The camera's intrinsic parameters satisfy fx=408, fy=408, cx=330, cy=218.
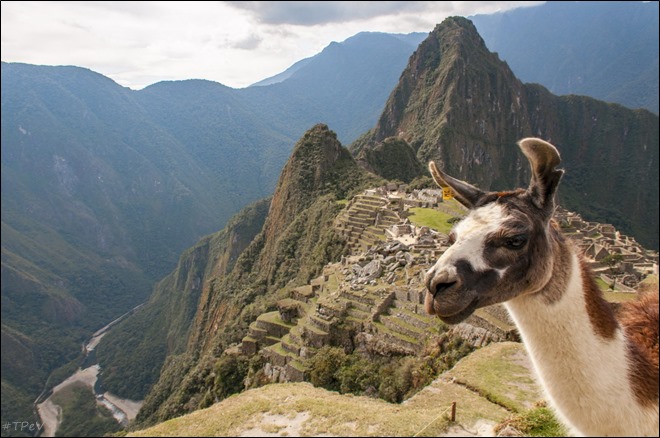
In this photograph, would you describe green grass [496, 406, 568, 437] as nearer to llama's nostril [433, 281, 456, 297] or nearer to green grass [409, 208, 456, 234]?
llama's nostril [433, 281, 456, 297]

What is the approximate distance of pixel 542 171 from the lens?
190 centimetres

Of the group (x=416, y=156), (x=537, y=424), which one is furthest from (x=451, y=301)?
(x=416, y=156)

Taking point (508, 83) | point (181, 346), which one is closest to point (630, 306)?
point (181, 346)

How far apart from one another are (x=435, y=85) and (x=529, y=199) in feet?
360

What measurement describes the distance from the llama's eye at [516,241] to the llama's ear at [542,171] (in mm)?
178

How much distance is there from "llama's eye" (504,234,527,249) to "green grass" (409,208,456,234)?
22.3 m

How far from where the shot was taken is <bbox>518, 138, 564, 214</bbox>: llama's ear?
5.89ft

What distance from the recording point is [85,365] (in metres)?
79.1

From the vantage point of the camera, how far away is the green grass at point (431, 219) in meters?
25.1

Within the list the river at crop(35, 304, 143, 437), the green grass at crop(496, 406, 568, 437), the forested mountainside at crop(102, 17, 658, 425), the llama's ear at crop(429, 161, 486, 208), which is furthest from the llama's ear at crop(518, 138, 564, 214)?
the river at crop(35, 304, 143, 437)

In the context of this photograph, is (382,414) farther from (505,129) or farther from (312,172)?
(505,129)

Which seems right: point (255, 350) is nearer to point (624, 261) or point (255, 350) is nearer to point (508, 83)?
point (624, 261)

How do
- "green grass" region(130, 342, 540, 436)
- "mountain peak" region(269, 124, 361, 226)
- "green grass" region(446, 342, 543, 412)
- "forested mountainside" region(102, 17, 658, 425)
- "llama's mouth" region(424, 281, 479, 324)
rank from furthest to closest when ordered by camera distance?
"mountain peak" region(269, 124, 361, 226)
"forested mountainside" region(102, 17, 658, 425)
"green grass" region(446, 342, 543, 412)
"green grass" region(130, 342, 540, 436)
"llama's mouth" region(424, 281, 479, 324)

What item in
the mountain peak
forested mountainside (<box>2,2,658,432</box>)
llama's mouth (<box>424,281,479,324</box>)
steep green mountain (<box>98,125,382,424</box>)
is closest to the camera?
llama's mouth (<box>424,281,479,324</box>)
